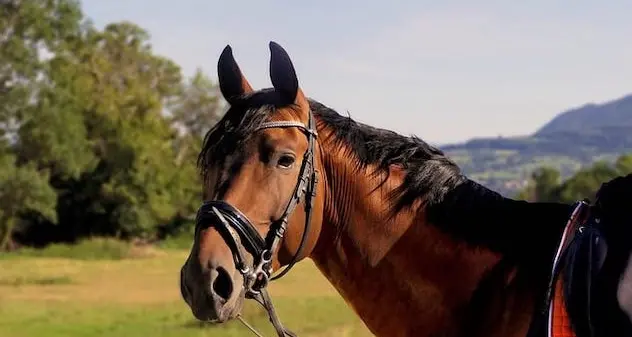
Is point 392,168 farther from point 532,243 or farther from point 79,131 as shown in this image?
point 79,131

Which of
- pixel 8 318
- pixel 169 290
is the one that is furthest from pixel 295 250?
pixel 169 290

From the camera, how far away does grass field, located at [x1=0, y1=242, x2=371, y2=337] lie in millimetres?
18359

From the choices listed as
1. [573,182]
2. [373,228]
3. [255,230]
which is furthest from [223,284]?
[573,182]

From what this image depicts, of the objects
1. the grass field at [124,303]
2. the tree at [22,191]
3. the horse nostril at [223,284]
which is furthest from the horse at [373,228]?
the tree at [22,191]

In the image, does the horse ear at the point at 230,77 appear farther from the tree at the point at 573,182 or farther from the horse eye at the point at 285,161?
the tree at the point at 573,182

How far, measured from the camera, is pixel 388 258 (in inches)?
153

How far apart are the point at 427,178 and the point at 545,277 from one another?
715mm

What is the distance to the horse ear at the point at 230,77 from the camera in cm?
403

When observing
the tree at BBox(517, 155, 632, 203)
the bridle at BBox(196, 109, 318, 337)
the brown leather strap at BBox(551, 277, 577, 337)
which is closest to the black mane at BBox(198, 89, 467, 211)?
the bridle at BBox(196, 109, 318, 337)

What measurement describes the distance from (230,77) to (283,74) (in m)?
0.35

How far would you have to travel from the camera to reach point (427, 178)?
3939 millimetres

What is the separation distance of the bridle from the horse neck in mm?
163

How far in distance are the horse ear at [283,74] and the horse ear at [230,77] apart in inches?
9.5

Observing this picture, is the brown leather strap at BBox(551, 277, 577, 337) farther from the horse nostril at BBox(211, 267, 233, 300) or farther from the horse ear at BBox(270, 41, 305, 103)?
the horse ear at BBox(270, 41, 305, 103)
